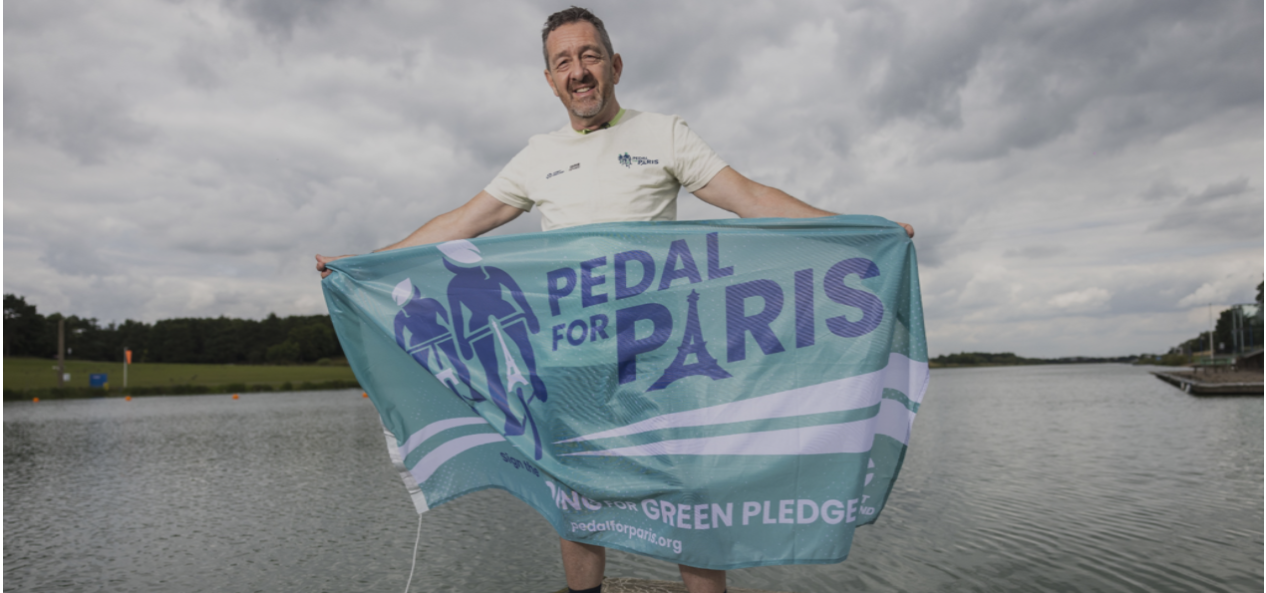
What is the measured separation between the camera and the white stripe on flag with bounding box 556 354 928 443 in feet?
7.47

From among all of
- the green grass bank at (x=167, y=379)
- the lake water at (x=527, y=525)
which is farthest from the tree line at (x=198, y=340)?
the lake water at (x=527, y=525)

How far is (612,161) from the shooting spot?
2436 mm

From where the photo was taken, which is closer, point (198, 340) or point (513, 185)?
point (513, 185)

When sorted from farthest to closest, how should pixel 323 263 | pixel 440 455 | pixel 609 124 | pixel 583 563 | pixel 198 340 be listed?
1. pixel 198 340
2. pixel 323 263
3. pixel 440 455
4. pixel 583 563
5. pixel 609 124

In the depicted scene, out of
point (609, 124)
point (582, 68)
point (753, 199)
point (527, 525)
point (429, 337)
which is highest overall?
point (582, 68)

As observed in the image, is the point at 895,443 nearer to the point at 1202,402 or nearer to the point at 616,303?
the point at 616,303

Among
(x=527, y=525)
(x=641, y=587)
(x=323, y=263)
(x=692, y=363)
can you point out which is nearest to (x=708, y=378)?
(x=692, y=363)

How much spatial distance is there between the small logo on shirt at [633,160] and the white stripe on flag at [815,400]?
879 mm

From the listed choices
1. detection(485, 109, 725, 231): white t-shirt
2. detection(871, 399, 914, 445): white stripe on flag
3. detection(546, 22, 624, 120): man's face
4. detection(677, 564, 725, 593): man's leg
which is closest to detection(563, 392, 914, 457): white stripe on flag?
detection(871, 399, 914, 445): white stripe on flag

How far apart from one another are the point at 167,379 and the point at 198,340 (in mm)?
34022

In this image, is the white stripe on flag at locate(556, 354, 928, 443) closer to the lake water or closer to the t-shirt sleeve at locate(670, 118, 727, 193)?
the t-shirt sleeve at locate(670, 118, 727, 193)

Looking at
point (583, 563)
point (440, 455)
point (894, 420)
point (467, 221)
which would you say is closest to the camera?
point (894, 420)

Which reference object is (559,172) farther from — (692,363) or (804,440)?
(804,440)

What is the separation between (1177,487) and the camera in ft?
39.0
